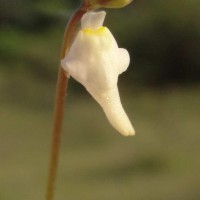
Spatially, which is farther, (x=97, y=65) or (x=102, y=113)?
(x=102, y=113)

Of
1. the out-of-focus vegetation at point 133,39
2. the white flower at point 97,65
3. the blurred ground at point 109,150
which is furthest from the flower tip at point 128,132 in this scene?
the out-of-focus vegetation at point 133,39

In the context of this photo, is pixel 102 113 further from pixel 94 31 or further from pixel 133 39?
pixel 94 31

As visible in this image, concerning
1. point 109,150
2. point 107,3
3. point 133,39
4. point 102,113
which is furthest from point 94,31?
point 133,39

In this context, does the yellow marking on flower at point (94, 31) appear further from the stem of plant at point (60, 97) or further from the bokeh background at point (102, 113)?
the bokeh background at point (102, 113)

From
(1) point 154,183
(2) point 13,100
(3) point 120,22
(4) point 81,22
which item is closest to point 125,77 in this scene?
(3) point 120,22

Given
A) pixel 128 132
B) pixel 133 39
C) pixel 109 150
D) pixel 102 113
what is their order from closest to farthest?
pixel 128 132
pixel 109 150
pixel 102 113
pixel 133 39

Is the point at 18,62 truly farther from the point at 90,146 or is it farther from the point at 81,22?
the point at 81,22

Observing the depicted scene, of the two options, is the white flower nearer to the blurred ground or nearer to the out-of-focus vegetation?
the blurred ground

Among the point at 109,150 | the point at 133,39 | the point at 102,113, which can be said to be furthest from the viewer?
the point at 133,39
